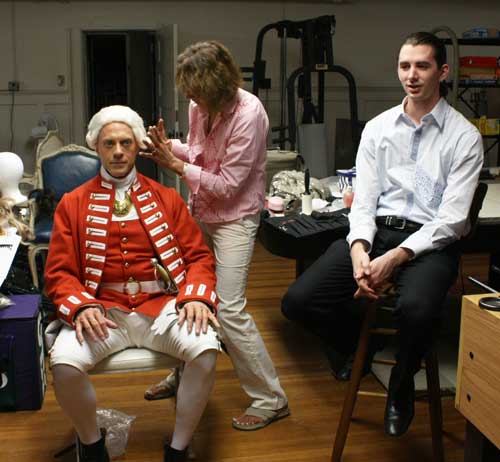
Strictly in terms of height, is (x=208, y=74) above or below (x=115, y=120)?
above

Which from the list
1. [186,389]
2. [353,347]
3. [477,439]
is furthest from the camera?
[353,347]

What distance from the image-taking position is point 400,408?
217 cm

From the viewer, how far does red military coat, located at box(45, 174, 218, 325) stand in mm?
2176

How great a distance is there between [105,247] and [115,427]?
705 millimetres

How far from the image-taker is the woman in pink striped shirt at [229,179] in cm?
238

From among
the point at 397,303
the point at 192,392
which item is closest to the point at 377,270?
the point at 397,303

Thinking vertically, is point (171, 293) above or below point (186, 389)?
above

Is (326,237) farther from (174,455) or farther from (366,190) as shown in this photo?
(174,455)

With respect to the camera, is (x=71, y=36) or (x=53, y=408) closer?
(x=53, y=408)

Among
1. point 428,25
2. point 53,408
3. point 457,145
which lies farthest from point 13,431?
point 428,25

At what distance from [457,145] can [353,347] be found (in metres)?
0.78


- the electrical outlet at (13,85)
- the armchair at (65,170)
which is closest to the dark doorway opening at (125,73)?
the electrical outlet at (13,85)

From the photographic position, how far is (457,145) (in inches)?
91.1

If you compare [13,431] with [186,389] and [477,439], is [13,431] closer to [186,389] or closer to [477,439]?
[186,389]
